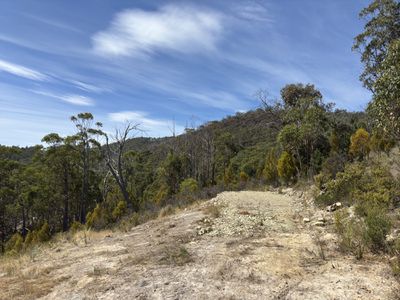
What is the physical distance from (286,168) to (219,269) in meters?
15.3

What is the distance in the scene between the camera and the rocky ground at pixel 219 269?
4.70 metres

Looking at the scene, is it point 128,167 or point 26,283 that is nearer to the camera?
point 26,283

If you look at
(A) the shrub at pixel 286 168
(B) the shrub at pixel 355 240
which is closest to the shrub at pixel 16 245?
(A) the shrub at pixel 286 168

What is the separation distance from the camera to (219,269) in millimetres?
5656

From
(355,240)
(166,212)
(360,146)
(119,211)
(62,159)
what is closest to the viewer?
(355,240)

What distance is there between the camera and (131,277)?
18.8 feet

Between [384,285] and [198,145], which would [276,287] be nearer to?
[384,285]

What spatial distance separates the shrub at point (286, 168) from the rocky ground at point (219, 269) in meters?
10.9


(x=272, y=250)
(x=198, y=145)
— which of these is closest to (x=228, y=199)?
(x=272, y=250)

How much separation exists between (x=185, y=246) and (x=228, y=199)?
654 centimetres

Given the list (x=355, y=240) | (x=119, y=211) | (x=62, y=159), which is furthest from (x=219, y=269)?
(x=62, y=159)

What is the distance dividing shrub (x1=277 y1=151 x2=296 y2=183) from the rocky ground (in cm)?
1091

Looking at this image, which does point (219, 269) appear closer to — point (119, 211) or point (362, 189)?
point (362, 189)

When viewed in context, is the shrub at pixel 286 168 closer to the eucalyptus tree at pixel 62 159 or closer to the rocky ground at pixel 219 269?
the rocky ground at pixel 219 269
